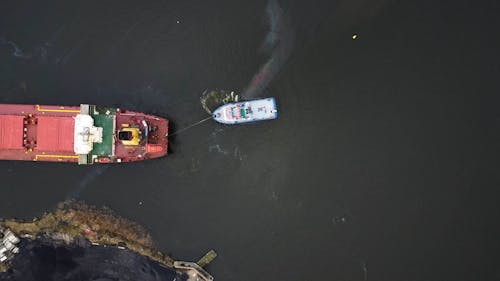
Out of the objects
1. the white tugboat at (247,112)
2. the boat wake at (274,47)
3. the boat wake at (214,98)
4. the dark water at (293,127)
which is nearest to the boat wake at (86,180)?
the dark water at (293,127)

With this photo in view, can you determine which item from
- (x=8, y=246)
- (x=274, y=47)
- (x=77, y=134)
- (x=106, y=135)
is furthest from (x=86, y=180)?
(x=274, y=47)

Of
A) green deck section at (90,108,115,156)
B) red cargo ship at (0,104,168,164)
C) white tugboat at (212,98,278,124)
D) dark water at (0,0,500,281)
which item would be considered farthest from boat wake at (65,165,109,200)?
white tugboat at (212,98,278,124)

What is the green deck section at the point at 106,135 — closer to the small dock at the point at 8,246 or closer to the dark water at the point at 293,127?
the dark water at the point at 293,127

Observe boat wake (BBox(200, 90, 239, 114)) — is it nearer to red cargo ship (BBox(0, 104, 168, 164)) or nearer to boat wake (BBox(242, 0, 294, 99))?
boat wake (BBox(242, 0, 294, 99))

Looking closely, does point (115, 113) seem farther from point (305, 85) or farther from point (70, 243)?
point (305, 85)

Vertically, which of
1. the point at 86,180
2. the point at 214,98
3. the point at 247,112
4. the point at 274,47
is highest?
the point at 274,47

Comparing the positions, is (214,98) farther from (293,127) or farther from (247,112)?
(293,127)

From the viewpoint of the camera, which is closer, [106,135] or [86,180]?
[106,135]

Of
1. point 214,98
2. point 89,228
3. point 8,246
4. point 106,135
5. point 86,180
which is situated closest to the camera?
point 106,135
